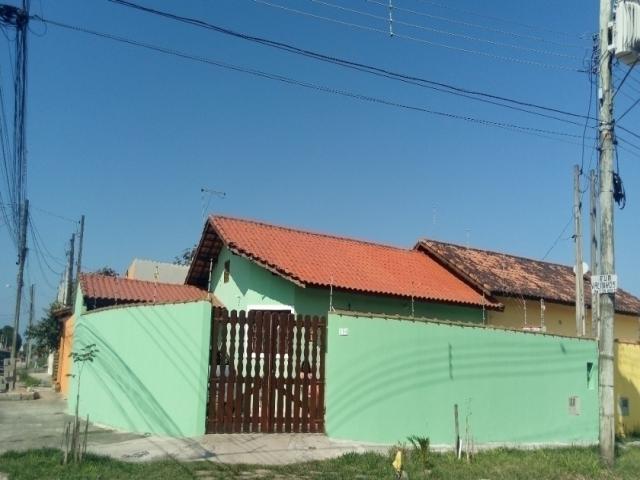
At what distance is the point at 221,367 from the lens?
11.1 meters

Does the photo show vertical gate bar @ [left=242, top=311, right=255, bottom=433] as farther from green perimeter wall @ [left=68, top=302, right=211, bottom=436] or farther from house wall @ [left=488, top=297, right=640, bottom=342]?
house wall @ [left=488, top=297, right=640, bottom=342]

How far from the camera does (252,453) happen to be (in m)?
9.93

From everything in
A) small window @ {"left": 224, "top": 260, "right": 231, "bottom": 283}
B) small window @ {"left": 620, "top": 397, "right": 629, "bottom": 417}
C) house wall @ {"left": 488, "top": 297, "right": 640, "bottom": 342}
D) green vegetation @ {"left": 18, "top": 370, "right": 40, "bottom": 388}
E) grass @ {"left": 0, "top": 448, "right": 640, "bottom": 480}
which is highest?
small window @ {"left": 224, "top": 260, "right": 231, "bottom": 283}

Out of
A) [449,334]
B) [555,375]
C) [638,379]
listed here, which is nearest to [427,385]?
[449,334]

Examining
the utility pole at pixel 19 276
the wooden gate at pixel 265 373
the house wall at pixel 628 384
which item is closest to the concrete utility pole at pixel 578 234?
the house wall at pixel 628 384

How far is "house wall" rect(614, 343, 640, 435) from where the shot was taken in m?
15.8

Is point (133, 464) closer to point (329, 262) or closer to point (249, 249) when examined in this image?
point (249, 249)

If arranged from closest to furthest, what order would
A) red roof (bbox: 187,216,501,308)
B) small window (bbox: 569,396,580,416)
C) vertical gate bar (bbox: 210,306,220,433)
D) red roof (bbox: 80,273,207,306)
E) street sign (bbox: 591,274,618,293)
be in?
vertical gate bar (bbox: 210,306,220,433), street sign (bbox: 591,274,618,293), small window (bbox: 569,396,580,416), red roof (bbox: 187,216,501,308), red roof (bbox: 80,273,207,306)

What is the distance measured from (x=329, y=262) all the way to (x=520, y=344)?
5.77 m

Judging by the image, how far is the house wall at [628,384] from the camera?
15.8 m

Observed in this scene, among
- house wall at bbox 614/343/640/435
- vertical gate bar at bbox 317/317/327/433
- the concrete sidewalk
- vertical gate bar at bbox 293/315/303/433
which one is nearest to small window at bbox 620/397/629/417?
house wall at bbox 614/343/640/435

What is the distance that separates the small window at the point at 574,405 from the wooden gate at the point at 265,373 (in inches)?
243

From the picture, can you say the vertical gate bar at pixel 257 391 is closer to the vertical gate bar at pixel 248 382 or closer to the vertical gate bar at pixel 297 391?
the vertical gate bar at pixel 248 382

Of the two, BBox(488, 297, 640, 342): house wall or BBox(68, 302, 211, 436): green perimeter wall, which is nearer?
BBox(68, 302, 211, 436): green perimeter wall
